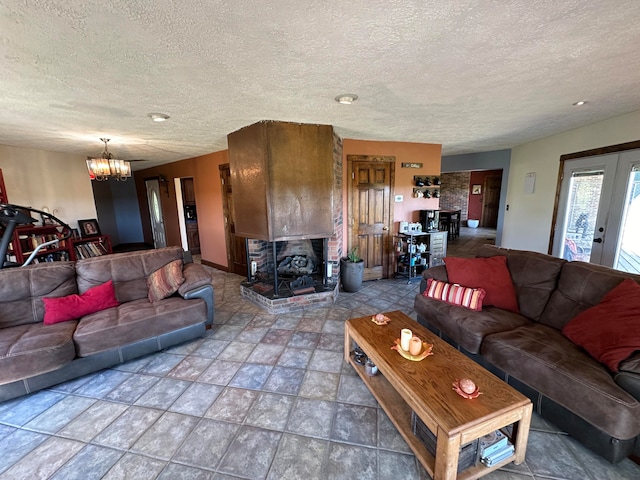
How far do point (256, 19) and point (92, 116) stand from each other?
240cm

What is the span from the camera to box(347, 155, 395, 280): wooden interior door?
415 cm

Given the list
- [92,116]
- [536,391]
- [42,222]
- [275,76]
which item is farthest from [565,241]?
[42,222]

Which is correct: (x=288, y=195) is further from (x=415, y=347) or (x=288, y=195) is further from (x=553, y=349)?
(x=553, y=349)

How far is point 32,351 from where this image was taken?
6.17ft

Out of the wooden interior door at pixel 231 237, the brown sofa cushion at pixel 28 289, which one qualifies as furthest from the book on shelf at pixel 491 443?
the wooden interior door at pixel 231 237

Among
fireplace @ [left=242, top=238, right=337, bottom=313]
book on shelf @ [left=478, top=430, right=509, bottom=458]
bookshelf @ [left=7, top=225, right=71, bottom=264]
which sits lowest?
book on shelf @ [left=478, top=430, right=509, bottom=458]

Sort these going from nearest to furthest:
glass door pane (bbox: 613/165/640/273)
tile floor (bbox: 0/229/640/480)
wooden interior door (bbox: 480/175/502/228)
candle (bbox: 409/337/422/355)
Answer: tile floor (bbox: 0/229/640/480)
candle (bbox: 409/337/422/355)
glass door pane (bbox: 613/165/640/273)
wooden interior door (bbox: 480/175/502/228)

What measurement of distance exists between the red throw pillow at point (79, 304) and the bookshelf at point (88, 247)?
2.48 m

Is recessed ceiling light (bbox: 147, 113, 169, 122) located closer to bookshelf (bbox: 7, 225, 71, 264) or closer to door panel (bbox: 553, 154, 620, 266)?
bookshelf (bbox: 7, 225, 71, 264)

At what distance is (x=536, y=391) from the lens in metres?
1.65

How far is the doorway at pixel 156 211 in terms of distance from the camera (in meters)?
6.56

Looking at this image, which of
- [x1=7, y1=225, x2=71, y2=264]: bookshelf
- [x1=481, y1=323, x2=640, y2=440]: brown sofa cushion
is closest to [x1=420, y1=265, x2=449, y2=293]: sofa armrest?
[x1=481, y1=323, x2=640, y2=440]: brown sofa cushion

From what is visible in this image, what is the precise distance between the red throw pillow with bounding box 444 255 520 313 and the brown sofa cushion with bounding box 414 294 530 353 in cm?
9

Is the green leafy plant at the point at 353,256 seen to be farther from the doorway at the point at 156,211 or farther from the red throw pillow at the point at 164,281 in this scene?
the doorway at the point at 156,211
